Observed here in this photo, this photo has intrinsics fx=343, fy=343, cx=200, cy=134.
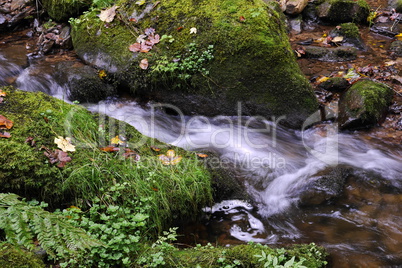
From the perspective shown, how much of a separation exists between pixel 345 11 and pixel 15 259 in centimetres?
892

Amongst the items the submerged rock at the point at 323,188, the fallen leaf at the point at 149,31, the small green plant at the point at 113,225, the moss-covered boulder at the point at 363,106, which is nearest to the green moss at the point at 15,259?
the small green plant at the point at 113,225

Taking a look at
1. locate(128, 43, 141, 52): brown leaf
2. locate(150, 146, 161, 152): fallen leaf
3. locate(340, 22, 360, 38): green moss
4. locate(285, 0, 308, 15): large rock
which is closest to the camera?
locate(150, 146, 161, 152): fallen leaf

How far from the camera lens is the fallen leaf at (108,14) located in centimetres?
618

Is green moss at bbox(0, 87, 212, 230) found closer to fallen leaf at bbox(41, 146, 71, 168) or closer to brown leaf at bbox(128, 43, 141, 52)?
fallen leaf at bbox(41, 146, 71, 168)

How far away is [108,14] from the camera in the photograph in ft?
20.5

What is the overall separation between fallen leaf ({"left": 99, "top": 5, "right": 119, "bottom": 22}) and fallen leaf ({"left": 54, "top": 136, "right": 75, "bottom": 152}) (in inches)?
134

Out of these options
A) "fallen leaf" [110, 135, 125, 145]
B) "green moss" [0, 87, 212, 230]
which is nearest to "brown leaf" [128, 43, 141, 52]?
"green moss" [0, 87, 212, 230]

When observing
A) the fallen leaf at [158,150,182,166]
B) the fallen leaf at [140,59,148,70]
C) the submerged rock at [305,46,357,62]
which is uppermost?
the submerged rock at [305,46,357,62]

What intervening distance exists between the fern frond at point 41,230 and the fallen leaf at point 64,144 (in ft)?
4.95

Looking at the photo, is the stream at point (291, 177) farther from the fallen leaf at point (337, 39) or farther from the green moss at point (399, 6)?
the green moss at point (399, 6)

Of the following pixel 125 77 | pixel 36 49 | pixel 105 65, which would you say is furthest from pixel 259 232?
pixel 36 49

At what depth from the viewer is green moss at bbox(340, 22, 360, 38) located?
25.6 feet

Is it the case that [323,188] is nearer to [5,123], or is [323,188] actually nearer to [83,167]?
[83,167]

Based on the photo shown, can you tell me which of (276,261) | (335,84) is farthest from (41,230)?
(335,84)
